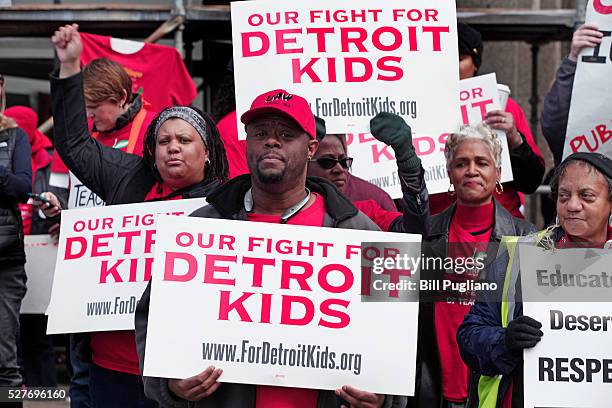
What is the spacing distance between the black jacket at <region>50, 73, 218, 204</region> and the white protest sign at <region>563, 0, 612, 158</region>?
6.52 ft

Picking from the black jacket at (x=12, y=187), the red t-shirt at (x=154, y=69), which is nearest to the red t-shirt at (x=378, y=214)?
the black jacket at (x=12, y=187)

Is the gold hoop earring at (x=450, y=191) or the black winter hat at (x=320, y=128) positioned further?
the gold hoop earring at (x=450, y=191)

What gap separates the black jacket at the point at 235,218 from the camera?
4.13 metres

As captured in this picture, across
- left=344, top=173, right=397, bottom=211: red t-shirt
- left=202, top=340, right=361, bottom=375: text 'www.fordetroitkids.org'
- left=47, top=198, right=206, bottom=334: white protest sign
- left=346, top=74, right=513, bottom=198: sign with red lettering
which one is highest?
left=346, top=74, right=513, bottom=198: sign with red lettering

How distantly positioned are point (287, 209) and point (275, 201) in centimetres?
5

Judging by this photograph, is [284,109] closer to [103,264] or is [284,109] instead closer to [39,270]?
[103,264]

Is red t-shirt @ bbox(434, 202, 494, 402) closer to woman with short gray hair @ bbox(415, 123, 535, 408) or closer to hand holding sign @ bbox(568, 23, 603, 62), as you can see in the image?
woman with short gray hair @ bbox(415, 123, 535, 408)

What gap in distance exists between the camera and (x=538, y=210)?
34.4 ft

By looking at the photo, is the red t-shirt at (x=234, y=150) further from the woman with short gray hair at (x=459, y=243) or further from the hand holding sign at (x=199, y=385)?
the hand holding sign at (x=199, y=385)

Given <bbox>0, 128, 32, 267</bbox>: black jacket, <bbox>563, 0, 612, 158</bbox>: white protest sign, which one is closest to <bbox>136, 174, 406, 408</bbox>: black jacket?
<bbox>563, 0, 612, 158</bbox>: white protest sign

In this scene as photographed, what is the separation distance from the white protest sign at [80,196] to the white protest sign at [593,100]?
237 centimetres

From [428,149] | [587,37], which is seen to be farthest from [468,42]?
[587,37]

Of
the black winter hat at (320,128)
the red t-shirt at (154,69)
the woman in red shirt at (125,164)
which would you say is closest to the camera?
the woman in red shirt at (125,164)

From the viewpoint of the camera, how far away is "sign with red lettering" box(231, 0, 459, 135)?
558 cm
